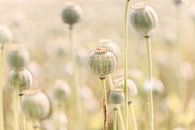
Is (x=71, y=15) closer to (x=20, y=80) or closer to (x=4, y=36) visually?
(x=4, y=36)

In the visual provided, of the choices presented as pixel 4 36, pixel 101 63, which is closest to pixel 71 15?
pixel 4 36

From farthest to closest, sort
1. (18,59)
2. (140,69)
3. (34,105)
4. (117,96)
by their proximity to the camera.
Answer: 1. (140,69)
2. (18,59)
3. (117,96)
4. (34,105)

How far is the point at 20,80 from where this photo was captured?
5.19 ft

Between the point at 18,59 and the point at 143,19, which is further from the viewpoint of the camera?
the point at 18,59

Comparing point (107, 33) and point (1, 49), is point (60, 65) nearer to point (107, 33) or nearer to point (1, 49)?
point (1, 49)

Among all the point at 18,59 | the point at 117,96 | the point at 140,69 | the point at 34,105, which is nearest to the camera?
the point at 34,105

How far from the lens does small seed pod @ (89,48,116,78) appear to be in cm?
150

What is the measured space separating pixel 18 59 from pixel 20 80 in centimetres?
16

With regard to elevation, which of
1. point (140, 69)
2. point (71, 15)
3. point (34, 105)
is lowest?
point (34, 105)

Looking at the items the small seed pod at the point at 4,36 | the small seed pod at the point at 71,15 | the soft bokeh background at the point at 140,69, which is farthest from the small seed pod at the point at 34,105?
the small seed pod at the point at 71,15

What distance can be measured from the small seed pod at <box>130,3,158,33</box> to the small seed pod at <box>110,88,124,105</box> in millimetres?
149

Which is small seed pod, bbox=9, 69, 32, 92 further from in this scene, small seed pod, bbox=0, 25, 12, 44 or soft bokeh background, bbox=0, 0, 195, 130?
soft bokeh background, bbox=0, 0, 195, 130

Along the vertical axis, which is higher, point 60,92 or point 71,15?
point 71,15

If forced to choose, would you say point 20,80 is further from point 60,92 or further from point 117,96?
point 60,92
